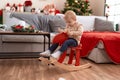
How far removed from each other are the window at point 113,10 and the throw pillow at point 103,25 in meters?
0.69

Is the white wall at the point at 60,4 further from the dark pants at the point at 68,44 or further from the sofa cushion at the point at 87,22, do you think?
the dark pants at the point at 68,44

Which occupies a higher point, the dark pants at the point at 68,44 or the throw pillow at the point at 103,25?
the throw pillow at the point at 103,25

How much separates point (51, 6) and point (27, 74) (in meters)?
3.58

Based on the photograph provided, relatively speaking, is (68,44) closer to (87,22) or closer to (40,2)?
(87,22)

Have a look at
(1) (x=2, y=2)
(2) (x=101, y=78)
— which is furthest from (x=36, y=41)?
(1) (x=2, y=2)

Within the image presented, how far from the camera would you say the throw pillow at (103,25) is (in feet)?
18.5

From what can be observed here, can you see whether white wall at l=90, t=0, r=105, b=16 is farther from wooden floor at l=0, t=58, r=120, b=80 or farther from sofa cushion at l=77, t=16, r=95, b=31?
wooden floor at l=0, t=58, r=120, b=80


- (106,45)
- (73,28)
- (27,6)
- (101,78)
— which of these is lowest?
(101,78)

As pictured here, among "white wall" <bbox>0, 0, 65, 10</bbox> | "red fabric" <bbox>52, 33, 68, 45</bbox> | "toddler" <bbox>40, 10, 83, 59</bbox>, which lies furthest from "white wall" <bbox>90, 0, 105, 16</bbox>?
"red fabric" <bbox>52, 33, 68, 45</bbox>

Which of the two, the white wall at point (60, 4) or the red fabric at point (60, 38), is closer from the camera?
the red fabric at point (60, 38)

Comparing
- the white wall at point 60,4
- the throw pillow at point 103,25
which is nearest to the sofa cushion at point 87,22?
the throw pillow at point 103,25

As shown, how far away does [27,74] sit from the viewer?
3215 millimetres

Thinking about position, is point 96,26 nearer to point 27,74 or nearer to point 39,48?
point 39,48

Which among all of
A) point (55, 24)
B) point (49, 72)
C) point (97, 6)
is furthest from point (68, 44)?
point (97, 6)
